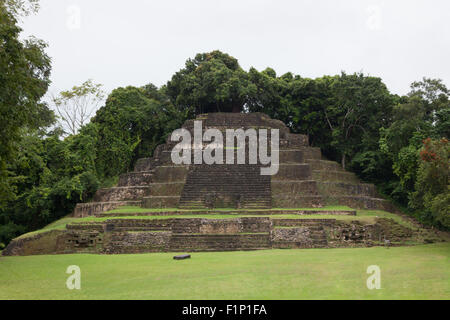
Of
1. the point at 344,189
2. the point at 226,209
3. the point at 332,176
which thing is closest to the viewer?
the point at 226,209

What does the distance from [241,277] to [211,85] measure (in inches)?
875

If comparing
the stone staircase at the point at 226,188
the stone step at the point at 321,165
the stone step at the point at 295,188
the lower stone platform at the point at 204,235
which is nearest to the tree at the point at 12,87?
the lower stone platform at the point at 204,235

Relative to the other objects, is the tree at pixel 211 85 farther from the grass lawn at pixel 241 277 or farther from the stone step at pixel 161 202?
the grass lawn at pixel 241 277

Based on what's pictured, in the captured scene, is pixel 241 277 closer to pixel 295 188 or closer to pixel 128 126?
pixel 295 188

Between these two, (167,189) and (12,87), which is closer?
(12,87)

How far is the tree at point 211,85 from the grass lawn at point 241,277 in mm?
17459

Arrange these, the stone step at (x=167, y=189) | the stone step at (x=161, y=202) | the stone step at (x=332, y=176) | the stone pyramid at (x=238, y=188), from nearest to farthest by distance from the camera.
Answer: the stone pyramid at (x=238, y=188) → the stone step at (x=161, y=202) → the stone step at (x=167, y=189) → the stone step at (x=332, y=176)

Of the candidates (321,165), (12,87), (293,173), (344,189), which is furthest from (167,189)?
(12,87)

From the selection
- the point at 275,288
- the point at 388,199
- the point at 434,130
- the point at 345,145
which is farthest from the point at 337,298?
the point at 345,145

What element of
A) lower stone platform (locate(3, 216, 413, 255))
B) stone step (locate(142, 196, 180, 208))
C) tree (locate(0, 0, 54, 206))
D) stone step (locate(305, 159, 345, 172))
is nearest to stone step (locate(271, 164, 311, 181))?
stone step (locate(305, 159, 345, 172))

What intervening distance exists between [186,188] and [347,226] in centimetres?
842

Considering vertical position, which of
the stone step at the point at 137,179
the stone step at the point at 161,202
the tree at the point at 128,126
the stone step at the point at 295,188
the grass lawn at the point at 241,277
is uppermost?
the tree at the point at 128,126

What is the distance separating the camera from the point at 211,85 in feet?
101

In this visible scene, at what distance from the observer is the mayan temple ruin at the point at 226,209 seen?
17297 millimetres
